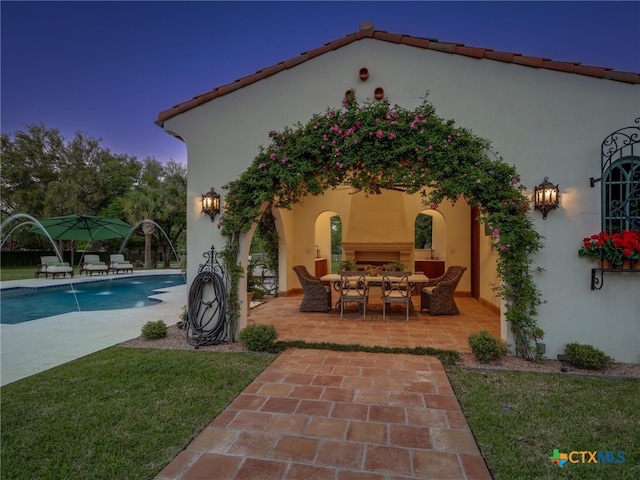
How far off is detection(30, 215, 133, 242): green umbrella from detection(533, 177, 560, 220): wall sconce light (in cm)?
1525

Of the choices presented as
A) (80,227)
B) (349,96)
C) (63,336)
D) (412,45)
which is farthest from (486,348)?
(80,227)

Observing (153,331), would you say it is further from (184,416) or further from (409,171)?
(409,171)

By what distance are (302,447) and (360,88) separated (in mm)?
4974

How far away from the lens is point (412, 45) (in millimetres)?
Answer: 5070

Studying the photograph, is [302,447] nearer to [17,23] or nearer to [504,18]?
[504,18]

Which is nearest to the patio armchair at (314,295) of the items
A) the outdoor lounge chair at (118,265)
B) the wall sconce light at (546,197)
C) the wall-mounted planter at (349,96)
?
the wall-mounted planter at (349,96)

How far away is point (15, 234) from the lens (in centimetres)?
2314

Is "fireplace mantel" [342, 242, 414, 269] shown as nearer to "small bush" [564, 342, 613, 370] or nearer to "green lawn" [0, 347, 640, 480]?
"small bush" [564, 342, 613, 370]

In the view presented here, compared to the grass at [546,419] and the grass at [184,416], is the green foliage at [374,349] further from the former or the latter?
the grass at [546,419]

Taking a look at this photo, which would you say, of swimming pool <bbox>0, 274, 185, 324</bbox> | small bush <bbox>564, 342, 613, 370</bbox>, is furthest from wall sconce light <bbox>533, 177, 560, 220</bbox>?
swimming pool <bbox>0, 274, 185, 324</bbox>

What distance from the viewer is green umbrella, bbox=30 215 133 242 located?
13141mm

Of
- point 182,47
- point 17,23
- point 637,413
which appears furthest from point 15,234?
point 637,413

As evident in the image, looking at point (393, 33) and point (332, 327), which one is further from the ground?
point (393, 33)

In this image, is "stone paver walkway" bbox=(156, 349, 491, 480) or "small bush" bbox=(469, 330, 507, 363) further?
"small bush" bbox=(469, 330, 507, 363)
